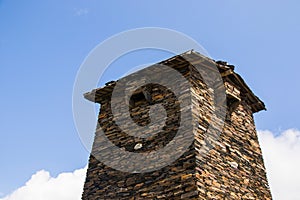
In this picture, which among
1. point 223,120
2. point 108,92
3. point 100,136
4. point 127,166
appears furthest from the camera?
point 108,92

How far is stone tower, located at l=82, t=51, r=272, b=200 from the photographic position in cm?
627

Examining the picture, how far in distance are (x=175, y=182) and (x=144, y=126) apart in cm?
178

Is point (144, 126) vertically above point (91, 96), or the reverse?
point (91, 96)

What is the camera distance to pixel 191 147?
6402 mm

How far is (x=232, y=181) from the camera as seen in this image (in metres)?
6.82

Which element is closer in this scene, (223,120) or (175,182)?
(175,182)

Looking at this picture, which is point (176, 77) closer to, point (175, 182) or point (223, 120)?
point (223, 120)

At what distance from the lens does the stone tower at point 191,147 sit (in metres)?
6.27

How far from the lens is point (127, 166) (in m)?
7.11

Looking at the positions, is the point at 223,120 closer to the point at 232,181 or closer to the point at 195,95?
the point at 195,95

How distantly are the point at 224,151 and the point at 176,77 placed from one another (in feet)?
6.97

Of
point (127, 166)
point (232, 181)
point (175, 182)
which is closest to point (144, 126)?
point (127, 166)

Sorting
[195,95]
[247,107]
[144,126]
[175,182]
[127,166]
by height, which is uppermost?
[247,107]

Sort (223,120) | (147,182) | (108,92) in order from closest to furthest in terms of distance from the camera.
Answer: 1. (147,182)
2. (223,120)
3. (108,92)
